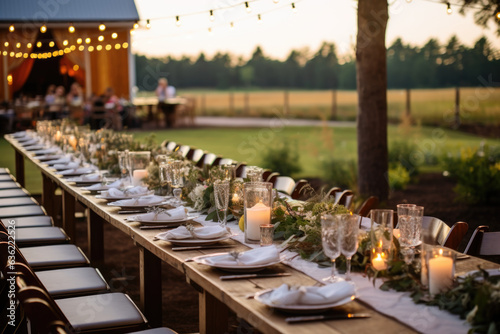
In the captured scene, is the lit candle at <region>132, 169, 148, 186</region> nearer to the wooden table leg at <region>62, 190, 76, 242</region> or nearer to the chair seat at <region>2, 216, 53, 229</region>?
the chair seat at <region>2, 216, 53, 229</region>

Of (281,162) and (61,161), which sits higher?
(61,161)

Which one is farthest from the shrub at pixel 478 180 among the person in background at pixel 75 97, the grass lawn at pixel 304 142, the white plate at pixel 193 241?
the person in background at pixel 75 97

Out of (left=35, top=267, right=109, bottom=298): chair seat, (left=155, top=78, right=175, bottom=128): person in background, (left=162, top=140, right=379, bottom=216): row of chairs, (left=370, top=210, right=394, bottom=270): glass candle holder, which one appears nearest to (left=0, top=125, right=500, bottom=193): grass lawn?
(left=155, top=78, right=175, bottom=128): person in background

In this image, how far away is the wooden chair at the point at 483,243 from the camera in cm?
305

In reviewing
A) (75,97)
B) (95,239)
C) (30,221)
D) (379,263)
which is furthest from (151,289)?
(75,97)

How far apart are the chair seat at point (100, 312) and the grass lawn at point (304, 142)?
6.65m

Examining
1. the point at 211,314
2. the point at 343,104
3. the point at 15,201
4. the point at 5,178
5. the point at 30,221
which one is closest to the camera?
the point at 211,314

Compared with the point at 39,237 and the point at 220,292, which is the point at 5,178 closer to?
the point at 39,237

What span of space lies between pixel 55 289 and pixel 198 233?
1091 mm

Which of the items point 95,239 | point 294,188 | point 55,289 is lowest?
point 95,239

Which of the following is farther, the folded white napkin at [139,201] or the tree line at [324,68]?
the tree line at [324,68]

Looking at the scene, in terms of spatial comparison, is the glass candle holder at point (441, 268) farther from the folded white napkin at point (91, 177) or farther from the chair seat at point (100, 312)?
the folded white napkin at point (91, 177)

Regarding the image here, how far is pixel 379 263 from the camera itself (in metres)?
2.35

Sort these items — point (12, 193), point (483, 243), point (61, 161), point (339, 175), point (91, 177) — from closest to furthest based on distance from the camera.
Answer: point (483, 243) < point (91, 177) < point (61, 161) < point (12, 193) < point (339, 175)
